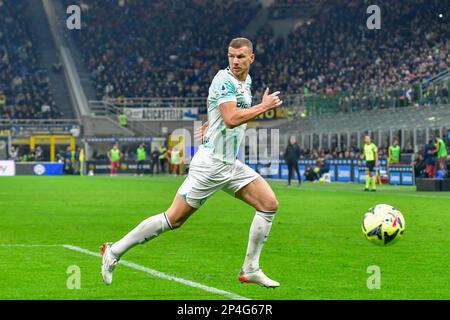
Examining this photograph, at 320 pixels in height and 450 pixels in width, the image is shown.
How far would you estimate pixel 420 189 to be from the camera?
36406 mm

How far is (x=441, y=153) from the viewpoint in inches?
1539

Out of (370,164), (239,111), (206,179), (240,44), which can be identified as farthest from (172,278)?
(370,164)

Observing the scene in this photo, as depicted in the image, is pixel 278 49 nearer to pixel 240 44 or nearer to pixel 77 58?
pixel 77 58

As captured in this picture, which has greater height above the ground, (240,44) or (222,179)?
(240,44)

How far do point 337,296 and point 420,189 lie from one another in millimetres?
26751

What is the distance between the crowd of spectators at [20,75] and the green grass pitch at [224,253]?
42.7 m

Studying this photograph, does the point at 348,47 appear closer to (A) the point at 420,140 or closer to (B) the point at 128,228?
(A) the point at 420,140

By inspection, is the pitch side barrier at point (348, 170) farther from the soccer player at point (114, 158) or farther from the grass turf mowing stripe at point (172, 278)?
the grass turf mowing stripe at point (172, 278)

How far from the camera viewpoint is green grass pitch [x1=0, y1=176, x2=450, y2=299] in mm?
10766

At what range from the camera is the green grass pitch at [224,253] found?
10766 mm

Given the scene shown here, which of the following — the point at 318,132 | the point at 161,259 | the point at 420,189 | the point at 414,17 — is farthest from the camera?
the point at 414,17

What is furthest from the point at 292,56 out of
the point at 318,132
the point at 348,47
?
the point at 318,132

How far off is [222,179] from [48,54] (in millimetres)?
66007

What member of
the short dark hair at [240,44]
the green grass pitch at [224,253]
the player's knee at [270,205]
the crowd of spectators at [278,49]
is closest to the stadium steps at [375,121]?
the crowd of spectators at [278,49]
